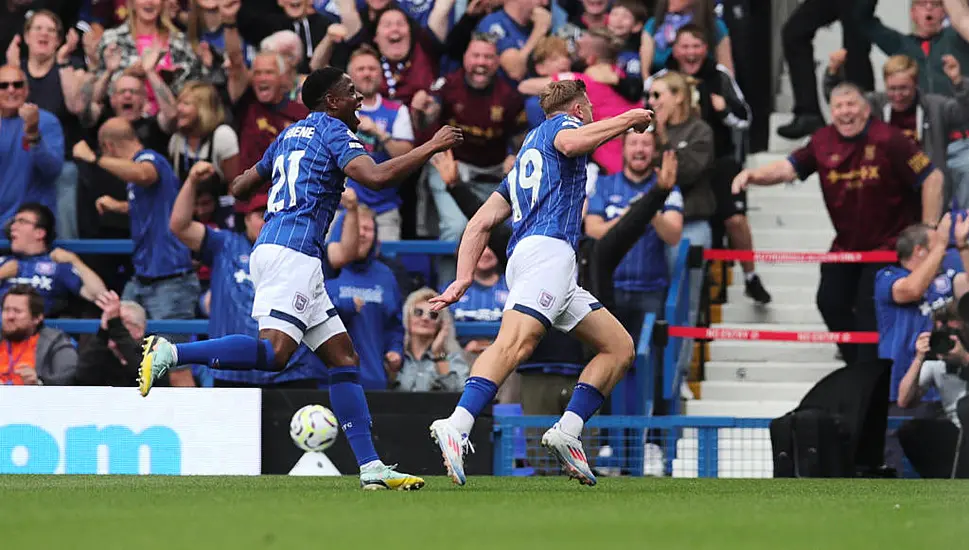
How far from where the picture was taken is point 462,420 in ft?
27.5

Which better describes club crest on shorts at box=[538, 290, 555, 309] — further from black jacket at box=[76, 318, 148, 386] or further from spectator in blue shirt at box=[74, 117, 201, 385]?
spectator in blue shirt at box=[74, 117, 201, 385]

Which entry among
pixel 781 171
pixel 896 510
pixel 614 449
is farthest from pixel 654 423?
pixel 896 510

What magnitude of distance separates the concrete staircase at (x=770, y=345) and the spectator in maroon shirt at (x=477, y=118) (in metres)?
2.48

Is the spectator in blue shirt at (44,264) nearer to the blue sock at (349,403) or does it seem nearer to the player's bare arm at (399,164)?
the blue sock at (349,403)

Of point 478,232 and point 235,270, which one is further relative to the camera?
point 235,270

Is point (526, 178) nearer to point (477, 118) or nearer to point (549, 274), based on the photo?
point (549, 274)

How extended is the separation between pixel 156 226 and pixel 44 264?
98 cm

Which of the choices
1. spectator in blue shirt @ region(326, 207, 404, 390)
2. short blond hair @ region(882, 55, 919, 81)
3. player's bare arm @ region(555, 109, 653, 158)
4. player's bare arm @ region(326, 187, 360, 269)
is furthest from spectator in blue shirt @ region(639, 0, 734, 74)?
player's bare arm @ region(555, 109, 653, 158)

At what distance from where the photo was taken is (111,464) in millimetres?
11406

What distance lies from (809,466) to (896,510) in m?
4.12

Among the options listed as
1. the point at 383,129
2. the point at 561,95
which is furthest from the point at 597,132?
the point at 383,129

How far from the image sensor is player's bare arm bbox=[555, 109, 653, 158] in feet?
27.7

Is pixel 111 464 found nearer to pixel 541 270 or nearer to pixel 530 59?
pixel 541 270

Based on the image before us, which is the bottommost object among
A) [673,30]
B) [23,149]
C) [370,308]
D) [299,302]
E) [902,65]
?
[370,308]
